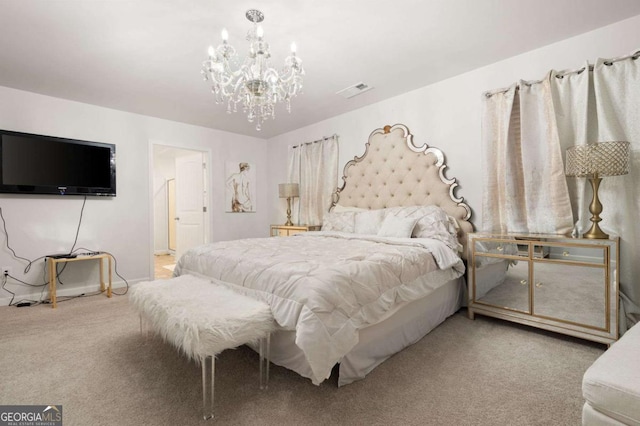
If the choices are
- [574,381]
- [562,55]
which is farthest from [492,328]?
[562,55]

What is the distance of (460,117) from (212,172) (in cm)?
374

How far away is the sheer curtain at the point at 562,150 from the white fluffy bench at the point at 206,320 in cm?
240

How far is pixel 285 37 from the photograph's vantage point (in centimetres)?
244

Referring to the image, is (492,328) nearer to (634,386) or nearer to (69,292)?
(634,386)

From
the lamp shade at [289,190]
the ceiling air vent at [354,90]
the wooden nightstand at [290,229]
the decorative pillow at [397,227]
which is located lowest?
the wooden nightstand at [290,229]

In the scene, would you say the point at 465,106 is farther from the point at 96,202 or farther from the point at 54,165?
the point at 54,165

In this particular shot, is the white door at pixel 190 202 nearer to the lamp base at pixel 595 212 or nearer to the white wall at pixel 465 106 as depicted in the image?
the white wall at pixel 465 106

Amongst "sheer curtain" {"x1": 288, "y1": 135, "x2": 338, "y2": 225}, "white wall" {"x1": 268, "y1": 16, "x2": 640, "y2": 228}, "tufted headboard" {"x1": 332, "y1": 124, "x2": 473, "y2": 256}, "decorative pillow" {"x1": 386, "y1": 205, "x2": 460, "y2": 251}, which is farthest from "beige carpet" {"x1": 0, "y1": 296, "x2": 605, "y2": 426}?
"sheer curtain" {"x1": 288, "y1": 135, "x2": 338, "y2": 225}

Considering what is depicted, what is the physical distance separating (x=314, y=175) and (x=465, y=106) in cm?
231

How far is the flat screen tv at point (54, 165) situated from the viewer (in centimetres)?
334

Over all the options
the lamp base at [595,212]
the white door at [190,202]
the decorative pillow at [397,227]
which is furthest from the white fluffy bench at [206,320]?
the white door at [190,202]

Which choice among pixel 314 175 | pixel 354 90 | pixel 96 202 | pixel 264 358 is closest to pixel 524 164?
pixel 354 90

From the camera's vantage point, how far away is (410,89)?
3506 millimetres

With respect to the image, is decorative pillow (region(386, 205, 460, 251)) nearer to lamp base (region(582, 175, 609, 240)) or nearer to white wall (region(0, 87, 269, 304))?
lamp base (region(582, 175, 609, 240))
